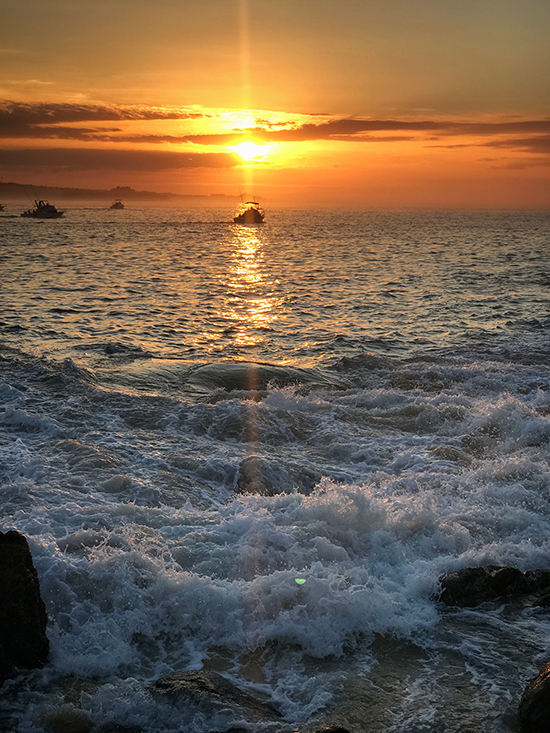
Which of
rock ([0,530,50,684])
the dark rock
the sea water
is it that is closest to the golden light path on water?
the sea water

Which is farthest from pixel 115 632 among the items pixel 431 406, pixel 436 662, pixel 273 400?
pixel 431 406

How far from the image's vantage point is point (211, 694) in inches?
190

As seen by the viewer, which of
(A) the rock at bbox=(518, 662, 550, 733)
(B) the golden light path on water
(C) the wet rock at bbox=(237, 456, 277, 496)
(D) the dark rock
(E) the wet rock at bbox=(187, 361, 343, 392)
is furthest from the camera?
(B) the golden light path on water

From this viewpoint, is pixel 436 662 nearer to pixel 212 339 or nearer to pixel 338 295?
pixel 212 339

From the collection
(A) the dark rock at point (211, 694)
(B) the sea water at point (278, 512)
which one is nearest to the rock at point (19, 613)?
(B) the sea water at point (278, 512)

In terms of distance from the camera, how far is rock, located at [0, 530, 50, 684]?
5.04 metres

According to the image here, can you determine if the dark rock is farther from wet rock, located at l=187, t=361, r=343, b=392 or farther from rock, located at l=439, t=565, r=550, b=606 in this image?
wet rock, located at l=187, t=361, r=343, b=392

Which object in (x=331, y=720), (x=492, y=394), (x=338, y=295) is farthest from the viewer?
(x=338, y=295)

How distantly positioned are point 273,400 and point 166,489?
4.70m

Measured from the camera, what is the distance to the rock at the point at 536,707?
14.2 feet

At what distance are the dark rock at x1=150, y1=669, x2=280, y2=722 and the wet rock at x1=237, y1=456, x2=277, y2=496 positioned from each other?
13.8ft

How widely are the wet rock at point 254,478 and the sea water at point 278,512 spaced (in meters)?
0.05

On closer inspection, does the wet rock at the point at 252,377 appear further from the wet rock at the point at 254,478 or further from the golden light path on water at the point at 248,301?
the wet rock at the point at 254,478

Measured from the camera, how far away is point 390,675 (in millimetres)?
5242
